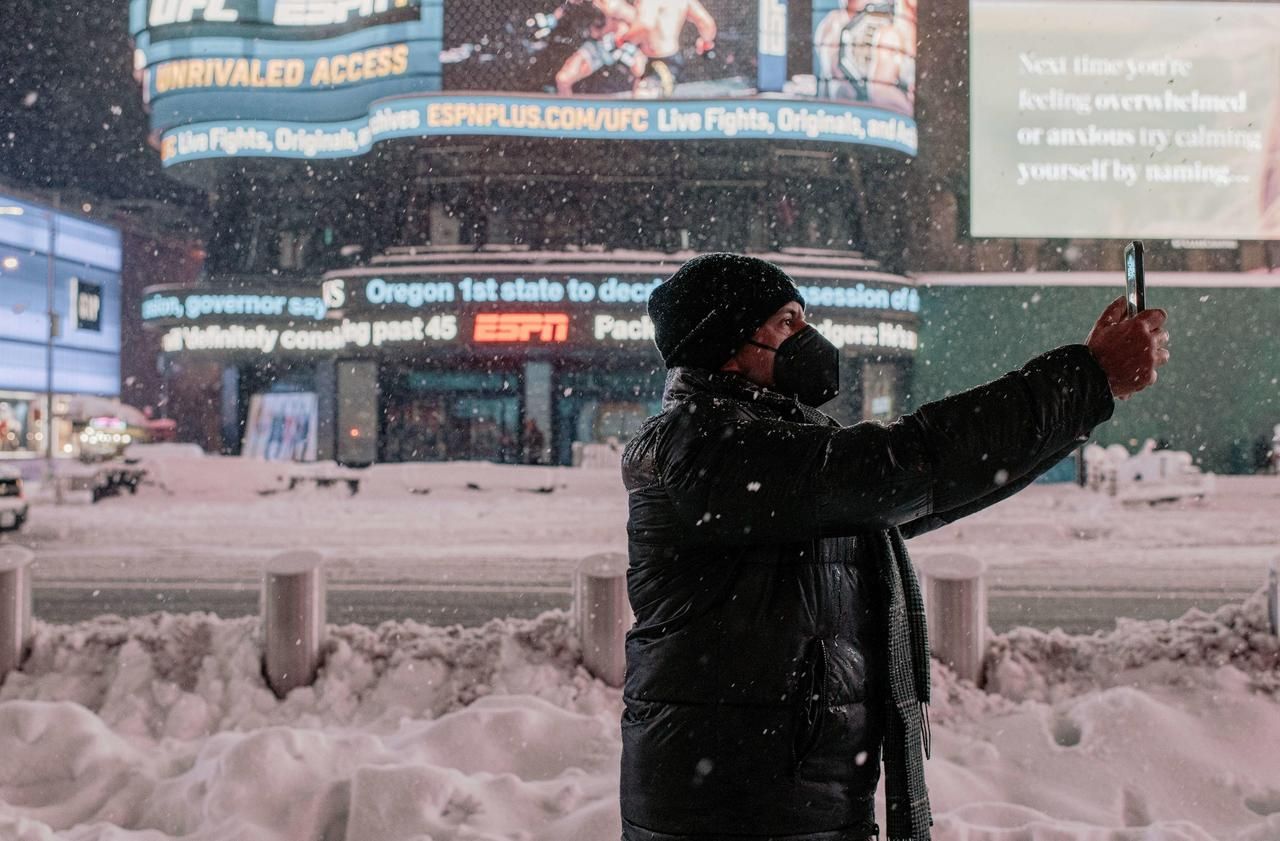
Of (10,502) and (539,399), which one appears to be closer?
(10,502)

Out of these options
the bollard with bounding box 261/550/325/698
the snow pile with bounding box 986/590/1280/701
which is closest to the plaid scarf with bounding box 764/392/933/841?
the snow pile with bounding box 986/590/1280/701

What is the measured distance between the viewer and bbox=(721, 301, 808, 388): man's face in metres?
1.93

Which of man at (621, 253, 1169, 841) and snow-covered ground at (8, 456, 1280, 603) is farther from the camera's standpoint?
snow-covered ground at (8, 456, 1280, 603)

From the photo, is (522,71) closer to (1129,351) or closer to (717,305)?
(717,305)

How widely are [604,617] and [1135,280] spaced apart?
4.14m

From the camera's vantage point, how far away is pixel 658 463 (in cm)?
181

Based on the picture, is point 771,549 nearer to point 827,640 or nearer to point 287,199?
point 827,640

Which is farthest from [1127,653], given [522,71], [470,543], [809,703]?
[522,71]

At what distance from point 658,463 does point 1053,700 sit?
170 inches

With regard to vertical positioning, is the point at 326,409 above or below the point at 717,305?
above

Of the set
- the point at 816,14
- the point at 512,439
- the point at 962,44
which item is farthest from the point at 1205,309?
the point at 512,439

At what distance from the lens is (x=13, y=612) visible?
5.79 metres

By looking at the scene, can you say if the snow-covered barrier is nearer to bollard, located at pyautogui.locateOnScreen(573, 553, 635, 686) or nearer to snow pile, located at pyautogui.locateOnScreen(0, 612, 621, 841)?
bollard, located at pyautogui.locateOnScreen(573, 553, 635, 686)

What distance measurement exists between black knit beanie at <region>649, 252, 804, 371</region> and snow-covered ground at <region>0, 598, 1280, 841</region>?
261 cm
